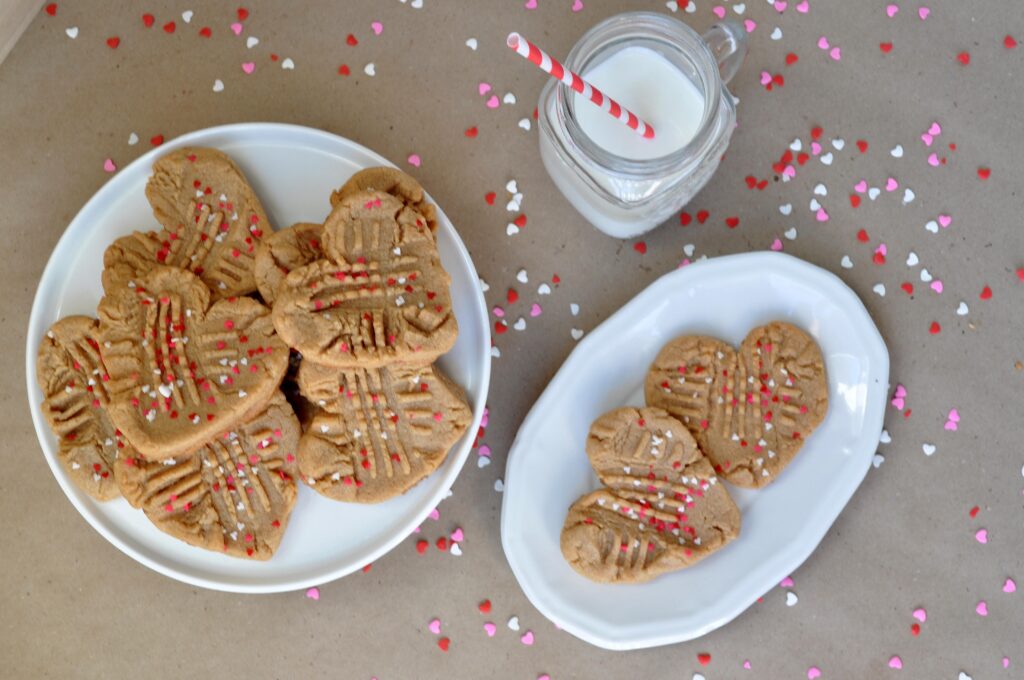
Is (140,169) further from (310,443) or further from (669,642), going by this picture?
(669,642)

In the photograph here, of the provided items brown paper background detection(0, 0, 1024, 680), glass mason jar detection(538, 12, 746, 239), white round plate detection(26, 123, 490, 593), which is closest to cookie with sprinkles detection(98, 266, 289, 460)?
white round plate detection(26, 123, 490, 593)

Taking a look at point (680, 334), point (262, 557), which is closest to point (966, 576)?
point (680, 334)

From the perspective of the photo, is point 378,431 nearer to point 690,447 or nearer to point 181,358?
point 181,358

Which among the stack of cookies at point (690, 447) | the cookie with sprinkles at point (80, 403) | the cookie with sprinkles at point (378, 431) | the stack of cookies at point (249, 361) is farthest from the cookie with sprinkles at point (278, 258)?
the stack of cookies at point (690, 447)

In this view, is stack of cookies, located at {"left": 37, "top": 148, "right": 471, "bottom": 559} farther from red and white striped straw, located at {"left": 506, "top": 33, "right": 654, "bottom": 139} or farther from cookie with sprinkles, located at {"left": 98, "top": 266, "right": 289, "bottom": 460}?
red and white striped straw, located at {"left": 506, "top": 33, "right": 654, "bottom": 139}

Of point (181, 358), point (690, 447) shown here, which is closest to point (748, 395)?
point (690, 447)

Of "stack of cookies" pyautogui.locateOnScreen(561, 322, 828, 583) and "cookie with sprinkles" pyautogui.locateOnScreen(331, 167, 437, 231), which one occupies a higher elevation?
"cookie with sprinkles" pyautogui.locateOnScreen(331, 167, 437, 231)
